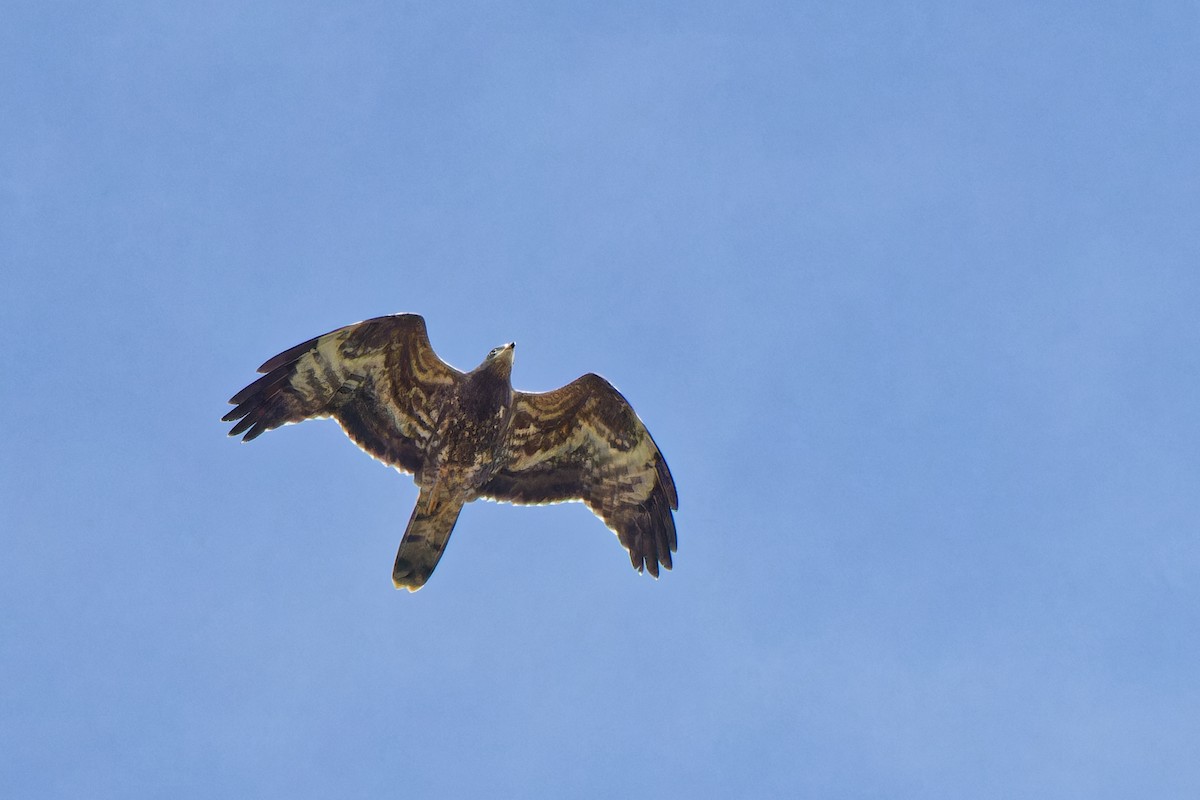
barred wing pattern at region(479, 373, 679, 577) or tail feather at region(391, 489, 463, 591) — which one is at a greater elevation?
barred wing pattern at region(479, 373, 679, 577)

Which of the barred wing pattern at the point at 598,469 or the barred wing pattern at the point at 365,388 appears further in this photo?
the barred wing pattern at the point at 598,469

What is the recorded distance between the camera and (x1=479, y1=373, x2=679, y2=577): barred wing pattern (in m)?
18.2

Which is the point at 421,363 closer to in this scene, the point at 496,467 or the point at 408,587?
the point at 496,467

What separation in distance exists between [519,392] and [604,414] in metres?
1.13

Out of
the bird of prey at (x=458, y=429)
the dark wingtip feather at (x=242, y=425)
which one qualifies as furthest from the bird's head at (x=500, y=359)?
the dark wingtip feather at (x=242, y=425)

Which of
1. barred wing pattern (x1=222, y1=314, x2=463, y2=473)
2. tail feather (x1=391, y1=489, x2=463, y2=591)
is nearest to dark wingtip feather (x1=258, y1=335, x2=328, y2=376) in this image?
barred wing pattern (x1=222, y1=314, x2=463, y2=473)

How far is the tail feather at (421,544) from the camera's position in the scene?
17438mm

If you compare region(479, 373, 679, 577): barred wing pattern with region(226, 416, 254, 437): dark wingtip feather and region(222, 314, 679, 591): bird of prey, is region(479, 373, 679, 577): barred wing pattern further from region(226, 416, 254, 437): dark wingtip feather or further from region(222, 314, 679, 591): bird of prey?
region(226, 416, 254, 437): dark wingtip feather

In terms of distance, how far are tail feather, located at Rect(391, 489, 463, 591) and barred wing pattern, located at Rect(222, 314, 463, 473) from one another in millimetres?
583

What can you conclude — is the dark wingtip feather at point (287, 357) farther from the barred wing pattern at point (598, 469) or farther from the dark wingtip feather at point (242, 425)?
the barred wing pattern at point (598, 469)

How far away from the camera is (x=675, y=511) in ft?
59.7

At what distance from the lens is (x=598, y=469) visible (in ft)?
60.6

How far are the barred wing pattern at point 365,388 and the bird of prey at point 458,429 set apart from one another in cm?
1

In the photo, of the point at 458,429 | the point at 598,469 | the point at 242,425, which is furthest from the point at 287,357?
the point at 598,469
